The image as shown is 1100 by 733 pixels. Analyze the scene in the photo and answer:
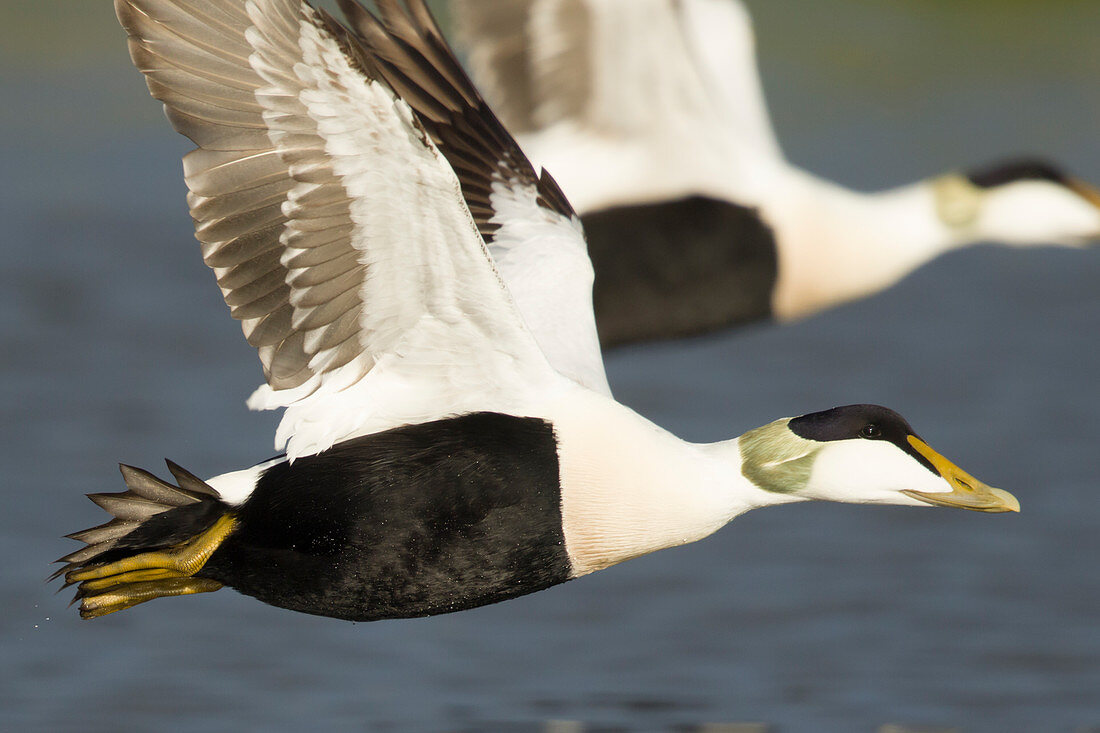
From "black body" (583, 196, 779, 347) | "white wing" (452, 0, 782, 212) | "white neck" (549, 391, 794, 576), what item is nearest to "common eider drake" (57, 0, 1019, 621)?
"white neck" (549, 391, 794, 576)

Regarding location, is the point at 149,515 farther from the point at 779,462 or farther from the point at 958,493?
the point at 958,493

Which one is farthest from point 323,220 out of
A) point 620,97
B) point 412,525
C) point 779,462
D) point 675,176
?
point 675,176

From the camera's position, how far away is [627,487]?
186 inches

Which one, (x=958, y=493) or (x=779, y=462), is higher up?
(x=779, y=462)

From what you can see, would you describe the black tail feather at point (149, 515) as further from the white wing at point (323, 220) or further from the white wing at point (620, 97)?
the white wing at point (620, 97)

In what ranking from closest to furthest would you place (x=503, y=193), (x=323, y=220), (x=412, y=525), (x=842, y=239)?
(x=323, y=220)
(x=412, y=525)
(x=503, y=193)
(x=842, y=239)

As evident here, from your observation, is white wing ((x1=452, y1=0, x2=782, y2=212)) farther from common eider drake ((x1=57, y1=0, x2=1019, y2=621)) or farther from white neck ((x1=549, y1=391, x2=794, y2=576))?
white neck ((x1=549, y1=391, x2=794, y2=576))

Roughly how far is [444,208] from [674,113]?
3.25m

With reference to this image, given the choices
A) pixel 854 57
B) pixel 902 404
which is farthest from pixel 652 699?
pixel 854 57

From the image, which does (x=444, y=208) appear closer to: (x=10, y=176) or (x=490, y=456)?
(x=490, y=456)

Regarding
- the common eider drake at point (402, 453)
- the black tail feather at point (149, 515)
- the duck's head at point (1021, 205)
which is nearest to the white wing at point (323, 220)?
the common eider drake at point (402, 453)

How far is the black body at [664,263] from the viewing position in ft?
24.8

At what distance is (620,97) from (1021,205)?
80.4 inches

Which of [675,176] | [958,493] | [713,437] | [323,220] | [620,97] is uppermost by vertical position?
[620,97]
